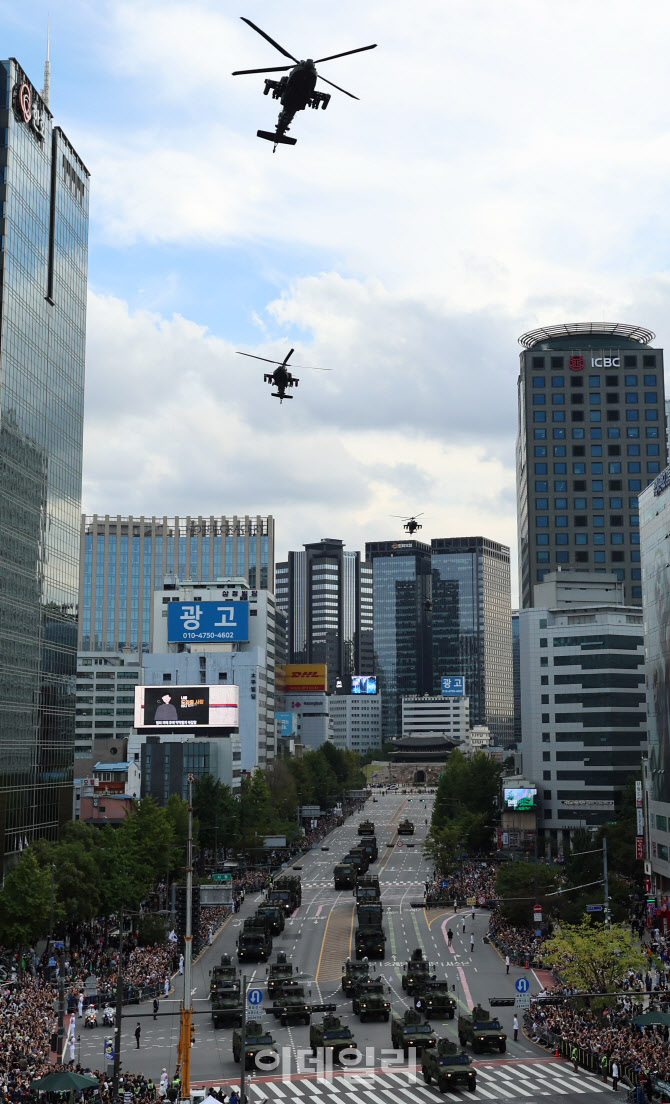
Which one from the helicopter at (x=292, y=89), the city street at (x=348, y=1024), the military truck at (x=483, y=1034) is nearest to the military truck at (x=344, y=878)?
the city street at (x=348, y=1024)

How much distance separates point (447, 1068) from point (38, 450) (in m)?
73.2

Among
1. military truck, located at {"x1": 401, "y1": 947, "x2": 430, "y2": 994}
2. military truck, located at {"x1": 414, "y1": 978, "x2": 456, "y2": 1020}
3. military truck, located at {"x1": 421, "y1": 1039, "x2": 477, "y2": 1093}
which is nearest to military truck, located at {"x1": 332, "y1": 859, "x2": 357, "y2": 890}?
military truck, located at {"x1": 401, "y1": 947, "x2": 430, "y2": 994}

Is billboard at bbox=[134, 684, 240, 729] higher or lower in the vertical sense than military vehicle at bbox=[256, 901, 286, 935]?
higher

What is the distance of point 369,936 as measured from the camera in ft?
281

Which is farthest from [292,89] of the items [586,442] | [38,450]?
[586,442]

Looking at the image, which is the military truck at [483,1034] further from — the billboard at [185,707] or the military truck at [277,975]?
the billboard at [185,707]

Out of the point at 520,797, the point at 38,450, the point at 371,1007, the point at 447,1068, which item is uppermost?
the point at 38,450

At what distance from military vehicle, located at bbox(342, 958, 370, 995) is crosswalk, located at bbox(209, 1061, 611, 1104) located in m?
16.1

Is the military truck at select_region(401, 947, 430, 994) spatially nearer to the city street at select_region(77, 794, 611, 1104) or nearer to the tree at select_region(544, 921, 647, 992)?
the city street at select_region(77, 794, 611, 1104)

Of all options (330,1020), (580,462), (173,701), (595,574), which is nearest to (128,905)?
(330,1020)

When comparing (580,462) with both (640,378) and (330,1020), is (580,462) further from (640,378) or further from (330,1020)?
(330,1020)

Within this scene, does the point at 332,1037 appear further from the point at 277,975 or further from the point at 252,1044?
the point at 277,975

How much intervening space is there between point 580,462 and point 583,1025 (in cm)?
13475

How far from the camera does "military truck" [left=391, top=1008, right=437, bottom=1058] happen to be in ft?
190
